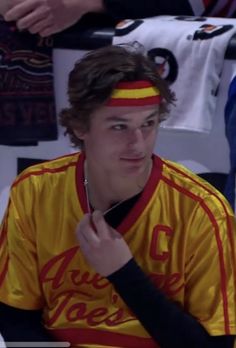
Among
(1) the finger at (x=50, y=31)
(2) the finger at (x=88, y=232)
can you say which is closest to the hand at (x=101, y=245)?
(2) the finger at (x=88, y=232)

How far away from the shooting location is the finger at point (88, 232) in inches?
41.0

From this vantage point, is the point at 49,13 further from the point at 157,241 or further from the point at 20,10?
the point at 157,241

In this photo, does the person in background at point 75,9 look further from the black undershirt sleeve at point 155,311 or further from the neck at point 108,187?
the black undershirt sleeve at point 155,311

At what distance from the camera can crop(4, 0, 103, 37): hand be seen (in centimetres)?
161

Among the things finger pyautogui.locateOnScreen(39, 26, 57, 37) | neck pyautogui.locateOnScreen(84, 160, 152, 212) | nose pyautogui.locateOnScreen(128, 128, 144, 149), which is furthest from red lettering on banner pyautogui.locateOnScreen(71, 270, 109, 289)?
finger pyautogui.locateOnScreen(39, 26, 57, 37)

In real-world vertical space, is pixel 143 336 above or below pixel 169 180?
below

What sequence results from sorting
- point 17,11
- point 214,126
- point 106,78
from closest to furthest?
point 106,78, point 214,126, point 17,11

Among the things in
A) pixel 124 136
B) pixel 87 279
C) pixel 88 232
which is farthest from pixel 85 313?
pixel 124 136

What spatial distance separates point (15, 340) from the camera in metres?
1.11

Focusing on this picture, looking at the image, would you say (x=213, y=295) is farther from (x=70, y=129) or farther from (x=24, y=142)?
(x=24, y=142)

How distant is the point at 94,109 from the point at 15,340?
38 centimetres

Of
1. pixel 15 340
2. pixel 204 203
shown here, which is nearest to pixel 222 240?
pixel 204 203

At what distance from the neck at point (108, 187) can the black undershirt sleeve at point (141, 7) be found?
1.96 feet

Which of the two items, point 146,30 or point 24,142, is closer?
point 146,30
